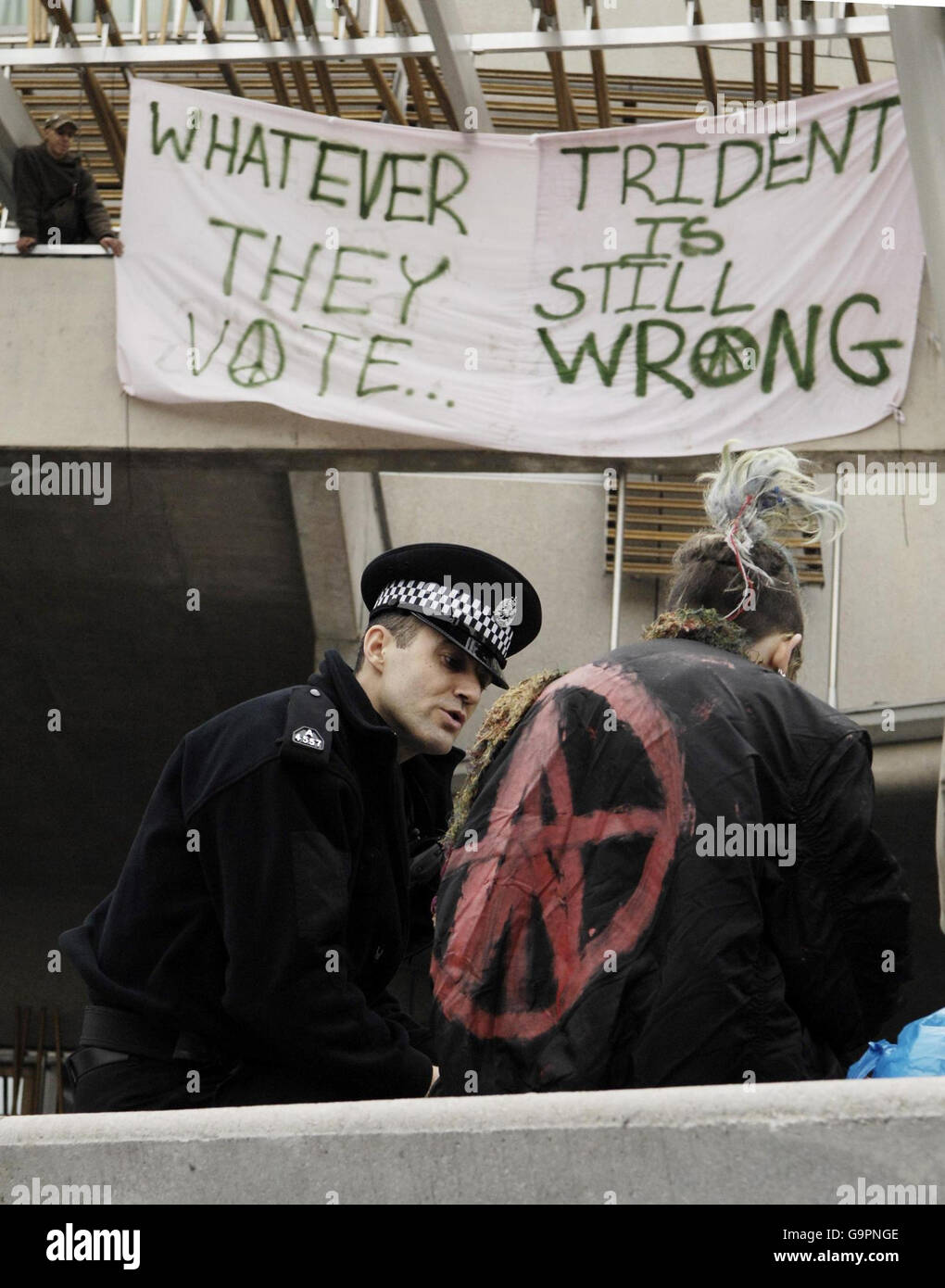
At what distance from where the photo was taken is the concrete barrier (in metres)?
2.18

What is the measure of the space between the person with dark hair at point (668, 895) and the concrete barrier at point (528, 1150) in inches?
16.3

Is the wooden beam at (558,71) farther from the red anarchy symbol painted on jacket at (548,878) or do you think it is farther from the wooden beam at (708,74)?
the red anarchy symbol painted on jacket at (548,878)

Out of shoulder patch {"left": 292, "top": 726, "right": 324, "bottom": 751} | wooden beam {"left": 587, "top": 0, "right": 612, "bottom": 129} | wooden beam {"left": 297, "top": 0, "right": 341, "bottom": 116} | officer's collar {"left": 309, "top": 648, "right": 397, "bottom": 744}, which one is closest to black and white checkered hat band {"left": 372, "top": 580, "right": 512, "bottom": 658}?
officer's collar {"left": 309, "top": 648, "right": 397, "bottom": 744}

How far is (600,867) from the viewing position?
111 inches

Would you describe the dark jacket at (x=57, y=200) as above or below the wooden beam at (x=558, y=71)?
below

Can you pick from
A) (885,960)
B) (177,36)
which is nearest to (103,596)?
(177,36)

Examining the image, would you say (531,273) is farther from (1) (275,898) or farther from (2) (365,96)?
(1) (275,898)

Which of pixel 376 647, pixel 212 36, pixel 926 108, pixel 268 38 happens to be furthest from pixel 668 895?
pixel 212 36

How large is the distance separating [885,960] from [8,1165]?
135cm

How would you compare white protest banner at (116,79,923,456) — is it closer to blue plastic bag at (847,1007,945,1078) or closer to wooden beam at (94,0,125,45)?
wooden beam at (94,0,125,45)

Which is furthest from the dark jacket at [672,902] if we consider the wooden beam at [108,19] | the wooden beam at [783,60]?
the wooden beam at [108,19]

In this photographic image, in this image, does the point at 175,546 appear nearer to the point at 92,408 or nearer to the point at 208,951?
the point at 92,408

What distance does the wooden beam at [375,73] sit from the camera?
24.7 ft
